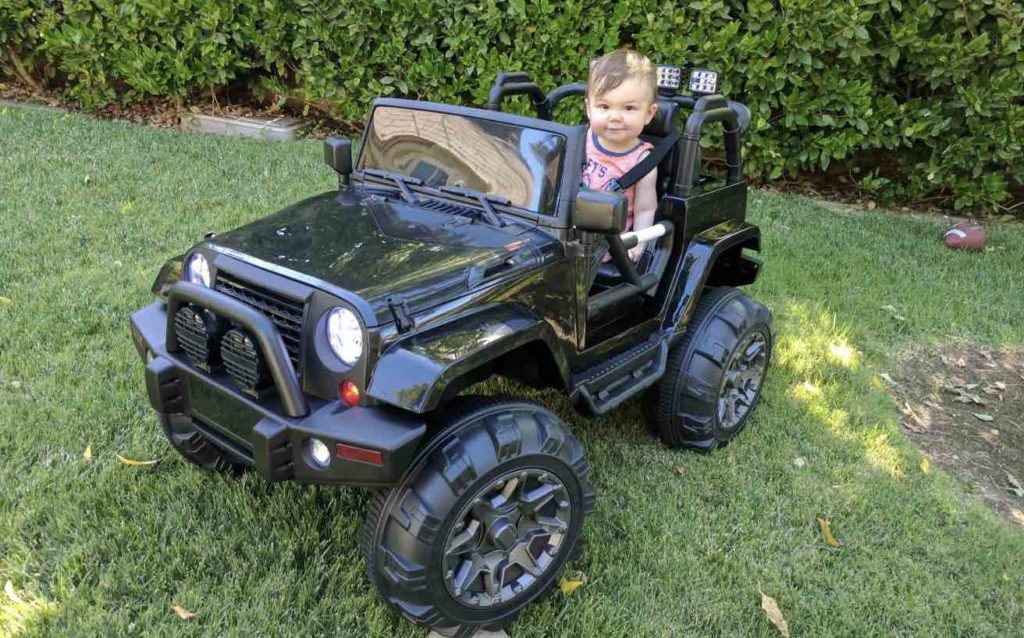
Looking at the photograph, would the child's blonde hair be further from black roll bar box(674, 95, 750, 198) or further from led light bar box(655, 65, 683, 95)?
led light bar box(655, 65, 683, 95)

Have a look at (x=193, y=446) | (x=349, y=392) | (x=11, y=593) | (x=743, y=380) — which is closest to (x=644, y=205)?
(x=743, y=380)

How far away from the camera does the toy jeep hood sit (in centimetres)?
240

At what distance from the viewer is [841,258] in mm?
5949

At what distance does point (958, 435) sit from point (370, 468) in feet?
10.7

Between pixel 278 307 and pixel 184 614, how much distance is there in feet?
3.36

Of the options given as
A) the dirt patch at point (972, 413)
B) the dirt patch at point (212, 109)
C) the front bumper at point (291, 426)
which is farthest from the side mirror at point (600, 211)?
the dirt patch at point (212, 109)

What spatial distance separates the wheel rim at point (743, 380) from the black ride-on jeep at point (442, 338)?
0.18 metres

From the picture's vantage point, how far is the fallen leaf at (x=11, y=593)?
2447 mm

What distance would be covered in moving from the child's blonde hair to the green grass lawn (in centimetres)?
151

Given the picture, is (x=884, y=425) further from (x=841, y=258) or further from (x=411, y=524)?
(x=411, y=524)

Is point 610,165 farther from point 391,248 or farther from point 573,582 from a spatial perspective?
point 573,582

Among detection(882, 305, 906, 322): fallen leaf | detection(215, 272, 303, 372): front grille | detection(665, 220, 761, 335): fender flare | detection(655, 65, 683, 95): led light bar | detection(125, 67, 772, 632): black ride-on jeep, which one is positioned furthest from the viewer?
detection(882, 305, 906, 322): fallen leaf

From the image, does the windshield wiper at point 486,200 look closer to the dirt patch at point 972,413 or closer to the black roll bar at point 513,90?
the black roll bar at point 513,90

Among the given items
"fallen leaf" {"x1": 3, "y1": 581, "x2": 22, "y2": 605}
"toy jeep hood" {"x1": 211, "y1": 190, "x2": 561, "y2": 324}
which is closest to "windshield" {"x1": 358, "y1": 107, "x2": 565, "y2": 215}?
"toy jeep hood" {"x1": 211, "y1": 190, "x2": 561, "y2": 324}
